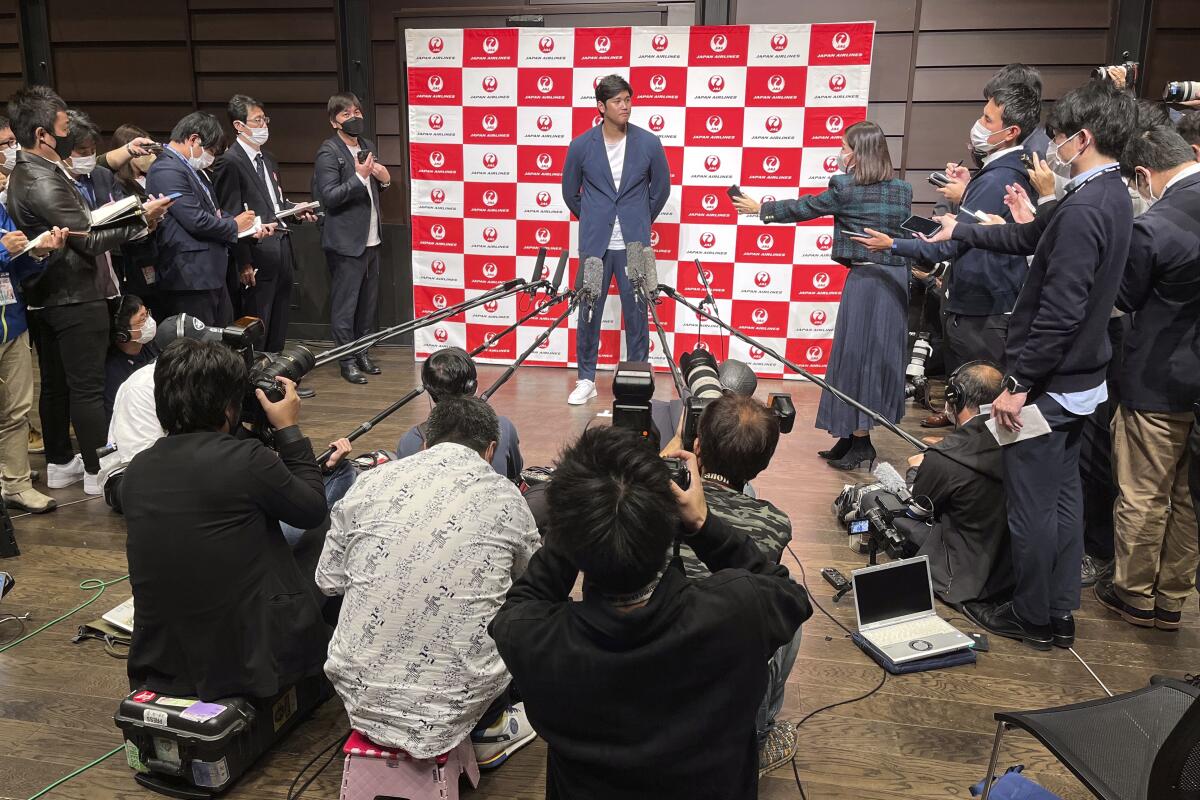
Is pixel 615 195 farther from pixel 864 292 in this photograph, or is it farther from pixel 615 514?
pixel 615 514

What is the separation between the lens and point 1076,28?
5.08 meters

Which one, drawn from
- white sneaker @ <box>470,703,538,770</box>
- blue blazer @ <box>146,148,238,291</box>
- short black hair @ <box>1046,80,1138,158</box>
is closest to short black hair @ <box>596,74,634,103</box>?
blue blazer @ <box>146,148,238,291</box>

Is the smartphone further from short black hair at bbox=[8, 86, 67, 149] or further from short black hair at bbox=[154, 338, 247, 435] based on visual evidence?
short black hair at bbox=[8, 86, 67, 149]

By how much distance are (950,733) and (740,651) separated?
4.05 ft

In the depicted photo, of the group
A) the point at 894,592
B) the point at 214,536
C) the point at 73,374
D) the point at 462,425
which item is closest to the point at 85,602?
the point at 73,374

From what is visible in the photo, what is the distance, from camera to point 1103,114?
2.22m

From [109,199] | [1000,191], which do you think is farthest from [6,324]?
[1000,191]

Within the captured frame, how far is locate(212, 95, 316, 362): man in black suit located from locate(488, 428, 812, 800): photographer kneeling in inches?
154

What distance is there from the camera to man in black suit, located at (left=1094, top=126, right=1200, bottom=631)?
8.15 feet

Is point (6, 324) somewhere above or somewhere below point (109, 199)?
below

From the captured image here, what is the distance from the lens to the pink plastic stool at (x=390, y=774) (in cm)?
178

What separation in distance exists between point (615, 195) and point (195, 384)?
3.18 metres

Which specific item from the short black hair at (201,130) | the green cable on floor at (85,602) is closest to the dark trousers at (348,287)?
the short black hair at (201,130)

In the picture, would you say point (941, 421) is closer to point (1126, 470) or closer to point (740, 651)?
point (1126, 470)
